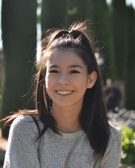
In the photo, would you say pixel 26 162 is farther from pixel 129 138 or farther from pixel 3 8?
pixel 3 8

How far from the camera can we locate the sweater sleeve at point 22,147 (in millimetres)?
2277

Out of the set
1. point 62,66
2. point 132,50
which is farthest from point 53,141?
point 132,50

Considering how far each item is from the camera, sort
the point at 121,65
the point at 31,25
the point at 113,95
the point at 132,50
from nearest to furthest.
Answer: the point at 31,25, the point at 113,95, the point at 121,65, the point at 132,50

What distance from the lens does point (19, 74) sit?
33.4 ft

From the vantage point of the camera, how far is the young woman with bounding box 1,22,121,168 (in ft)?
7.57

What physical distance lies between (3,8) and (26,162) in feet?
27.7

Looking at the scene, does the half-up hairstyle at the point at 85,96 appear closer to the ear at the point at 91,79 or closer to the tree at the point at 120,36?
the ear at the point at 91,79

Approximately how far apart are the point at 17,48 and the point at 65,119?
7906 millimetres

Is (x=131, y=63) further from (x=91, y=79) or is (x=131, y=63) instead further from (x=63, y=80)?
(x=63, y=80)

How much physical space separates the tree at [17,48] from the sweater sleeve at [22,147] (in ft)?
25.4

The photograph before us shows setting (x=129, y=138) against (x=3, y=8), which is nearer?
(x=129, y=138)

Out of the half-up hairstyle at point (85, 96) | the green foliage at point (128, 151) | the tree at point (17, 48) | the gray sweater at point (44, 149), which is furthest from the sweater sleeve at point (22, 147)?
the tree at point (17, 48)

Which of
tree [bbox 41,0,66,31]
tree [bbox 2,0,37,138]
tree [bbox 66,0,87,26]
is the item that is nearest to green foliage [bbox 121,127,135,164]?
tree [bbox 2,0,37,138]

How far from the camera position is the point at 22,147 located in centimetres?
230
